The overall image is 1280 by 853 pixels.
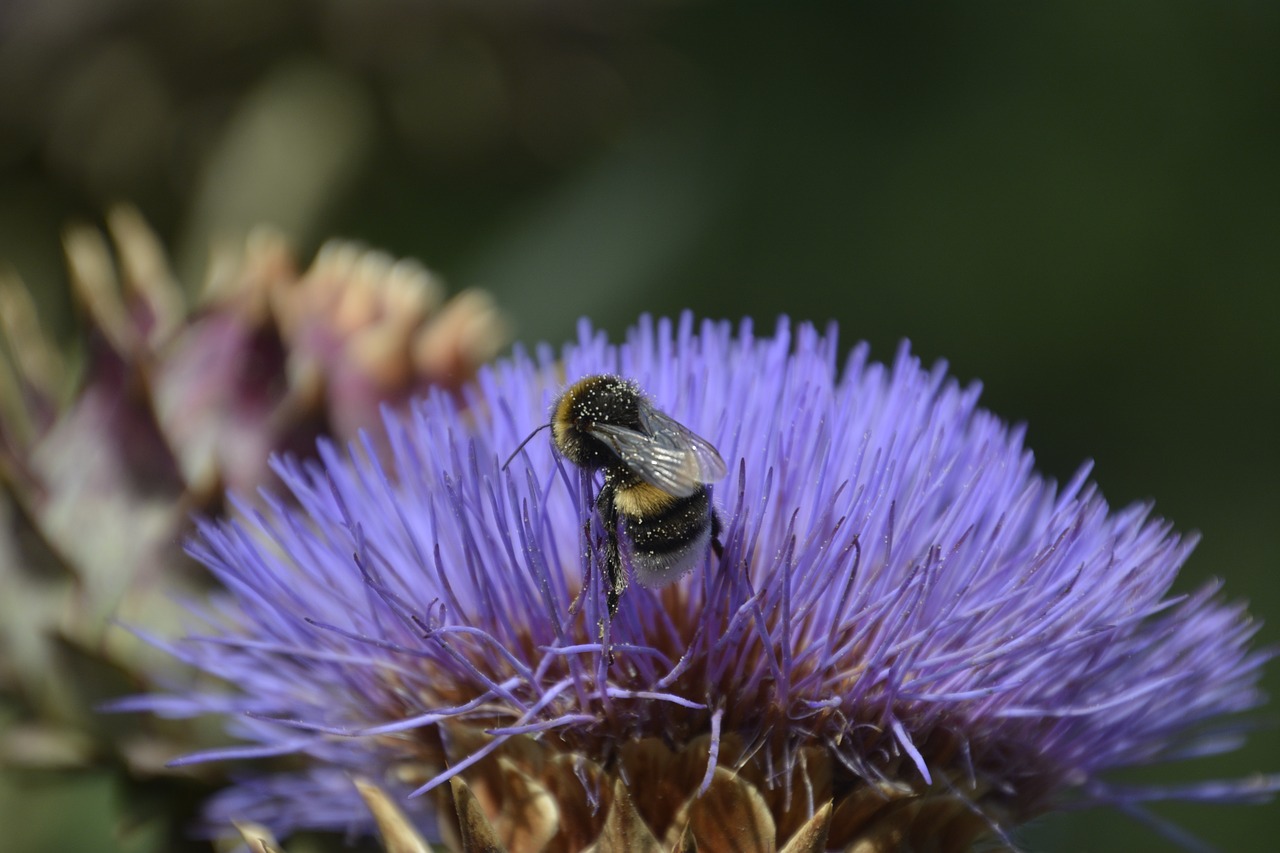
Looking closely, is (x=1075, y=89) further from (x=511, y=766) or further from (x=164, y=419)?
(x=511, y=766)

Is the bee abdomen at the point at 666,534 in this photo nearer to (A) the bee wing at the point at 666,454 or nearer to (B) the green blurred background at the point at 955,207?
(A) the bee wing at the point at 666,454

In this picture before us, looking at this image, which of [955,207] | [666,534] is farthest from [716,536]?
[955,207]

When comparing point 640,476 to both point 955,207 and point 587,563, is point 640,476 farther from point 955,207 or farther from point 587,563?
point 955,207

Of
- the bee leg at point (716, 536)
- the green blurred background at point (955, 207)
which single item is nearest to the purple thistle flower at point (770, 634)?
the bee leg at point (716, 536)

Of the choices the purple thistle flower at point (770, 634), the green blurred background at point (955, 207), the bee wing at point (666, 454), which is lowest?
the purple thistle flower at point (770, 634)

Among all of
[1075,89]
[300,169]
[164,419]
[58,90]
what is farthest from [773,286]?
[164,419]
